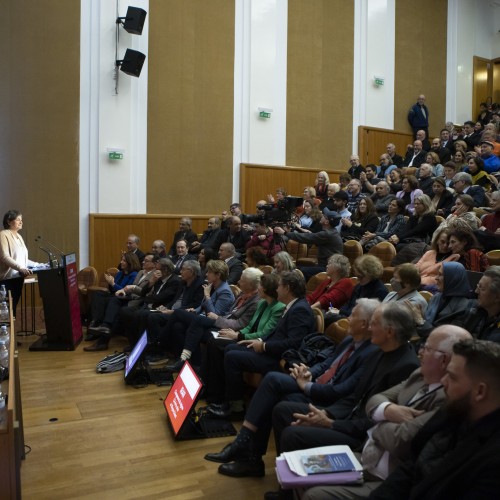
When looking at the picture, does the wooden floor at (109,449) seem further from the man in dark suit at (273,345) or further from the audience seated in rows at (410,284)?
the audience seated in rows at (410,284)

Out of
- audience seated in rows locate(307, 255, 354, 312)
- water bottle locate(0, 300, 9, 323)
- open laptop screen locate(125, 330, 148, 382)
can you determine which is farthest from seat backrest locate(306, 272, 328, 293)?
water bottle locate(0, 300, 9, 323)

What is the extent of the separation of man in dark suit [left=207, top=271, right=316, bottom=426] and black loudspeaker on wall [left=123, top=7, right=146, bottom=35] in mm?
5186

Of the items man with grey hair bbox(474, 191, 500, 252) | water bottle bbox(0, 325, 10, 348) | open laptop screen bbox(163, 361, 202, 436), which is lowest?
open laptop screen bbox(163, 361, 202, 436)

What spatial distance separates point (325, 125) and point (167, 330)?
5.76m

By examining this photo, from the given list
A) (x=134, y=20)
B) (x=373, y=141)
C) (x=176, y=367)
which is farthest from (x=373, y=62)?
(x=176, y=367)

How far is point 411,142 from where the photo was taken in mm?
10336

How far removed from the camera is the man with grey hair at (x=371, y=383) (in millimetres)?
2143

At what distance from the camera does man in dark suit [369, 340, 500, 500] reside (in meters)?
1.33

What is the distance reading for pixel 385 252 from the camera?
4969 millimetres

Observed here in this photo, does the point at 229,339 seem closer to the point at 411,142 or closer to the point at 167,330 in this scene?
the point at 167,330

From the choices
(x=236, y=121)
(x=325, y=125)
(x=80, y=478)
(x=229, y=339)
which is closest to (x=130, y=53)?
(x=236, y=121)

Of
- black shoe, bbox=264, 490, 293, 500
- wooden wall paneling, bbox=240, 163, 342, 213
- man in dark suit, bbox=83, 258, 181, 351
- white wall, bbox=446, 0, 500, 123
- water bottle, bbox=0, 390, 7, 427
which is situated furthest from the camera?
white wall, bbox=446, 0, 500, 123

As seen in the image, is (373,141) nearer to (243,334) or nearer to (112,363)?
(112,363)

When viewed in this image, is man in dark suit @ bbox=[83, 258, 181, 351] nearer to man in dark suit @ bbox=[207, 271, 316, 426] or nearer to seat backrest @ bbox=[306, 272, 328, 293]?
seat backrest @ bbox=[306, 272, 328, 293]
